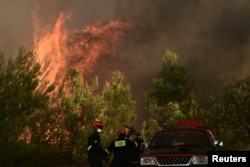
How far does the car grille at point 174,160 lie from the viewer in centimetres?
966

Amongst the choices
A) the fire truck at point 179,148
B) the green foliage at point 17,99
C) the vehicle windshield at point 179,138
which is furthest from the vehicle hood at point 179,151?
the green foliage at point 17,99

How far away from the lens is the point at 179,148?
10.2 metres

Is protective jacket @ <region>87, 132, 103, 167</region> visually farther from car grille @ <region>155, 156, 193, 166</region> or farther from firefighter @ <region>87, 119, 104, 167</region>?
car grille @ <region>155, 156, 193, 166</region>

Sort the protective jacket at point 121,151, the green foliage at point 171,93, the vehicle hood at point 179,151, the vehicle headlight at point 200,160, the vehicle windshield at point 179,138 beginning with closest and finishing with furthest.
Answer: the vehicle headlight at point 200,160
the vehicle hood at point 179,151
the vehicle windshield at point 179,138
the protective jacket at point 121,151
the green foliage at point 171,93

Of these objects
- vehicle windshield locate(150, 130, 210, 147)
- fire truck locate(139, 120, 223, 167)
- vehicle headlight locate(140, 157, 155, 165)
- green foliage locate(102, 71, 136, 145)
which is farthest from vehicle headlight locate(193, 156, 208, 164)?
green foliage locate(102, 71, 136, 145)

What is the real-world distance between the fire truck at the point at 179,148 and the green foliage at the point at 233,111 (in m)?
28.6

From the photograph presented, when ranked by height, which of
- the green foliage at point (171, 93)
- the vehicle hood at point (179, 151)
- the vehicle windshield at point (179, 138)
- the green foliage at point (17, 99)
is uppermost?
the green foliage at point (171, 93)

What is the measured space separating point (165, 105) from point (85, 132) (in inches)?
872

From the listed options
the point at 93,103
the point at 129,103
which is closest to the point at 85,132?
the point at 93,103

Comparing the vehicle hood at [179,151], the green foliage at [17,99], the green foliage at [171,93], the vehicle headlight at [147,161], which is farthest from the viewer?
the green foliage at [171,93]

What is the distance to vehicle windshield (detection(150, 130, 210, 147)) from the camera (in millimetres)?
11117

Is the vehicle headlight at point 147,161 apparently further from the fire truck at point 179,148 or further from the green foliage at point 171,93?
the green foliage at point 171,93

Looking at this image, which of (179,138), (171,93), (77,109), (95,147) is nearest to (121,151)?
(95,147)

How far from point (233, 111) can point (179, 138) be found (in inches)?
1143
